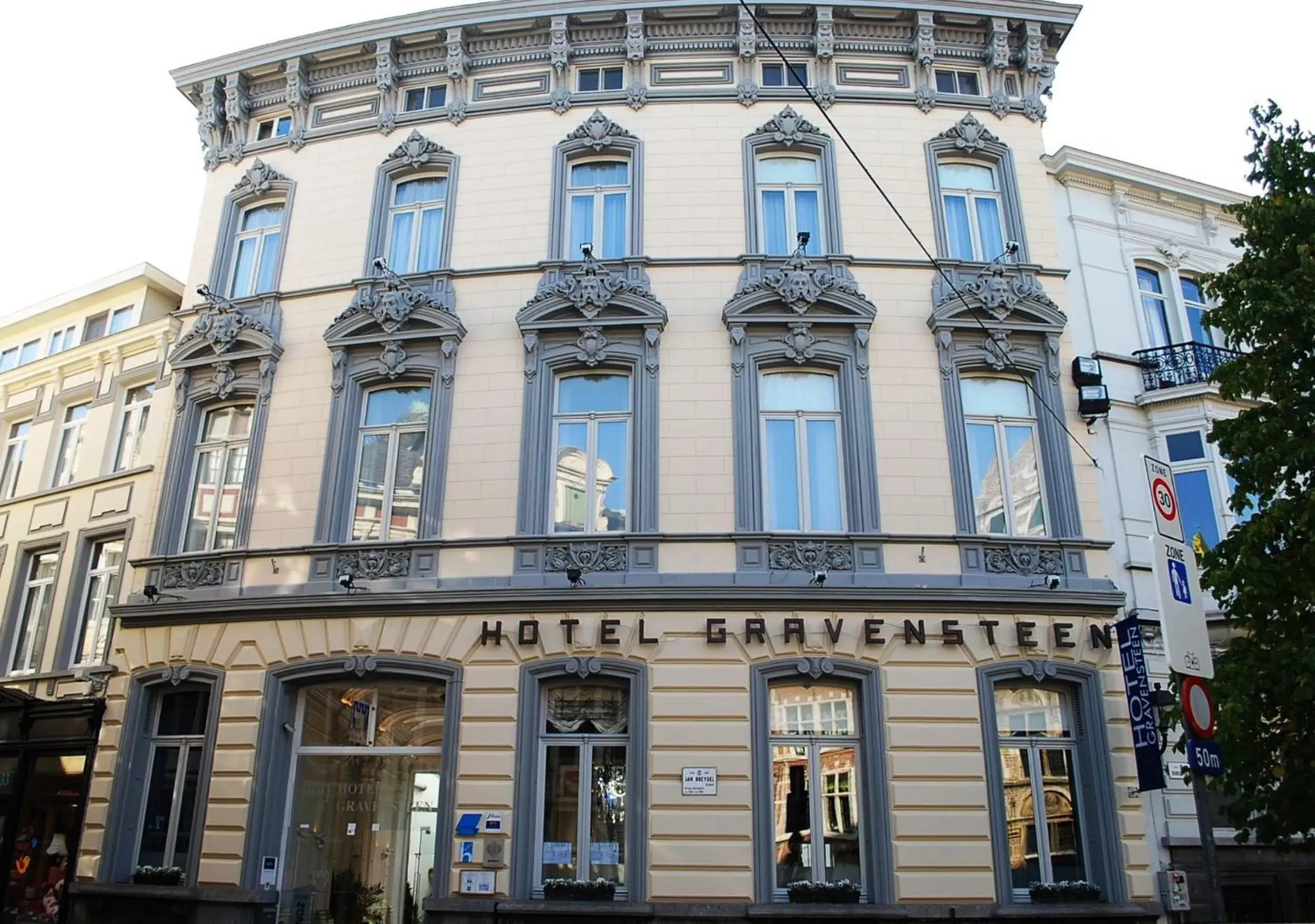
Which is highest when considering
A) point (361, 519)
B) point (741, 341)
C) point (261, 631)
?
point (741, 341)

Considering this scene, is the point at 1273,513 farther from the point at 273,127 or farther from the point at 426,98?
the point at 273,127

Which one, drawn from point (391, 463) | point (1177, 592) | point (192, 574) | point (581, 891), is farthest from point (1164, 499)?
point (192, 574)

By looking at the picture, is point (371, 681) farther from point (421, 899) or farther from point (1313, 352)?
point (1313, 352)

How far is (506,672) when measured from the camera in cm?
1290

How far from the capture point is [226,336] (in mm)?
15680

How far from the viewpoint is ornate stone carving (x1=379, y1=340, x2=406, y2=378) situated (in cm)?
1488

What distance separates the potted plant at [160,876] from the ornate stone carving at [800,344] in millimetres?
11345

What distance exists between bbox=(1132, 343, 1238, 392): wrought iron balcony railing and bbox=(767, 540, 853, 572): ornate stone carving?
6.31 meters

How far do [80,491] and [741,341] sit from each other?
41.7ft

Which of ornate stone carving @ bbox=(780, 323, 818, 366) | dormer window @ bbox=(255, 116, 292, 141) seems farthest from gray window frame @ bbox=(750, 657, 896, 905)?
dormer window @ bbox=(255, 116, 292, 141)

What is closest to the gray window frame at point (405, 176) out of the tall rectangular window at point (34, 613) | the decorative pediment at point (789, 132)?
the decorative pediment at point (789, 132)

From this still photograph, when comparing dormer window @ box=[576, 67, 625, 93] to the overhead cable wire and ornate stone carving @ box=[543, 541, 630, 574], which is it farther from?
ornate stone carving @ box=[543, 541, 630, 574]

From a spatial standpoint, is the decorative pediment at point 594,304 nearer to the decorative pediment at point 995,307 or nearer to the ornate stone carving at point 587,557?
the ornate stone carving at point 587,557

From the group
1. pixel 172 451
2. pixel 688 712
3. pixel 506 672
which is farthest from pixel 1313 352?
pixel 172 451
